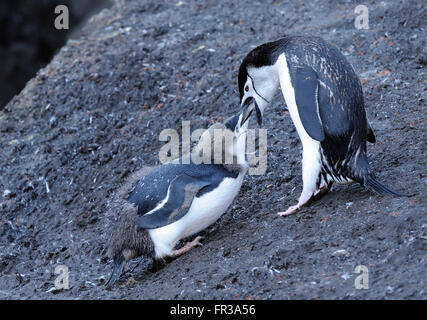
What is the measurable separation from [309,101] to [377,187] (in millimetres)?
687

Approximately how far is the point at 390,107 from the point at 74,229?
8.62 feet

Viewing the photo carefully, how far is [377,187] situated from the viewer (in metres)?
4.72

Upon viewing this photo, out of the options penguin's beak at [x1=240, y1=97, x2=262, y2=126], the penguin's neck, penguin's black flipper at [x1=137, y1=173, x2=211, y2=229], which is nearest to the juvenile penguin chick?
penguin's black flipper at [x1=137, y1=173, x2=211, y2=229]

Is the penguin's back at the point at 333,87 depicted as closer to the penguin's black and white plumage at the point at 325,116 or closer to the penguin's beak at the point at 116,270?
the penguin's black and white plumage at the point at 325,116

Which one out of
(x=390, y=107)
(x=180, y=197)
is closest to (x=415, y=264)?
(x=180, y=197)

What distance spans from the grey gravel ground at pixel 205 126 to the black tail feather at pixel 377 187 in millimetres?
99

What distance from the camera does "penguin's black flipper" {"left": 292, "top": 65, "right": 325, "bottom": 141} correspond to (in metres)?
4.81

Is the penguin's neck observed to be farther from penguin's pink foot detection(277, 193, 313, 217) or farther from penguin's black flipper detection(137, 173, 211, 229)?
penguin's black flipper detection(137, 173, 211, 229)

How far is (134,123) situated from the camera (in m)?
6.85

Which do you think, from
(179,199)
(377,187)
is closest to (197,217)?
(179,199)

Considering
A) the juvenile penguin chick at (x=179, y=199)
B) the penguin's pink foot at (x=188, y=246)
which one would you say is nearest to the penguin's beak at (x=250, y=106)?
the juvenile penguin chick at (x=179, y=199)

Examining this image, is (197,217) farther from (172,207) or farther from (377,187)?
(377,187)

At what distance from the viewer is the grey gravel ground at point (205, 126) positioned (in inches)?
167

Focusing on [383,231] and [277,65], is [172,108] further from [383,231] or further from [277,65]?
[383,231]
